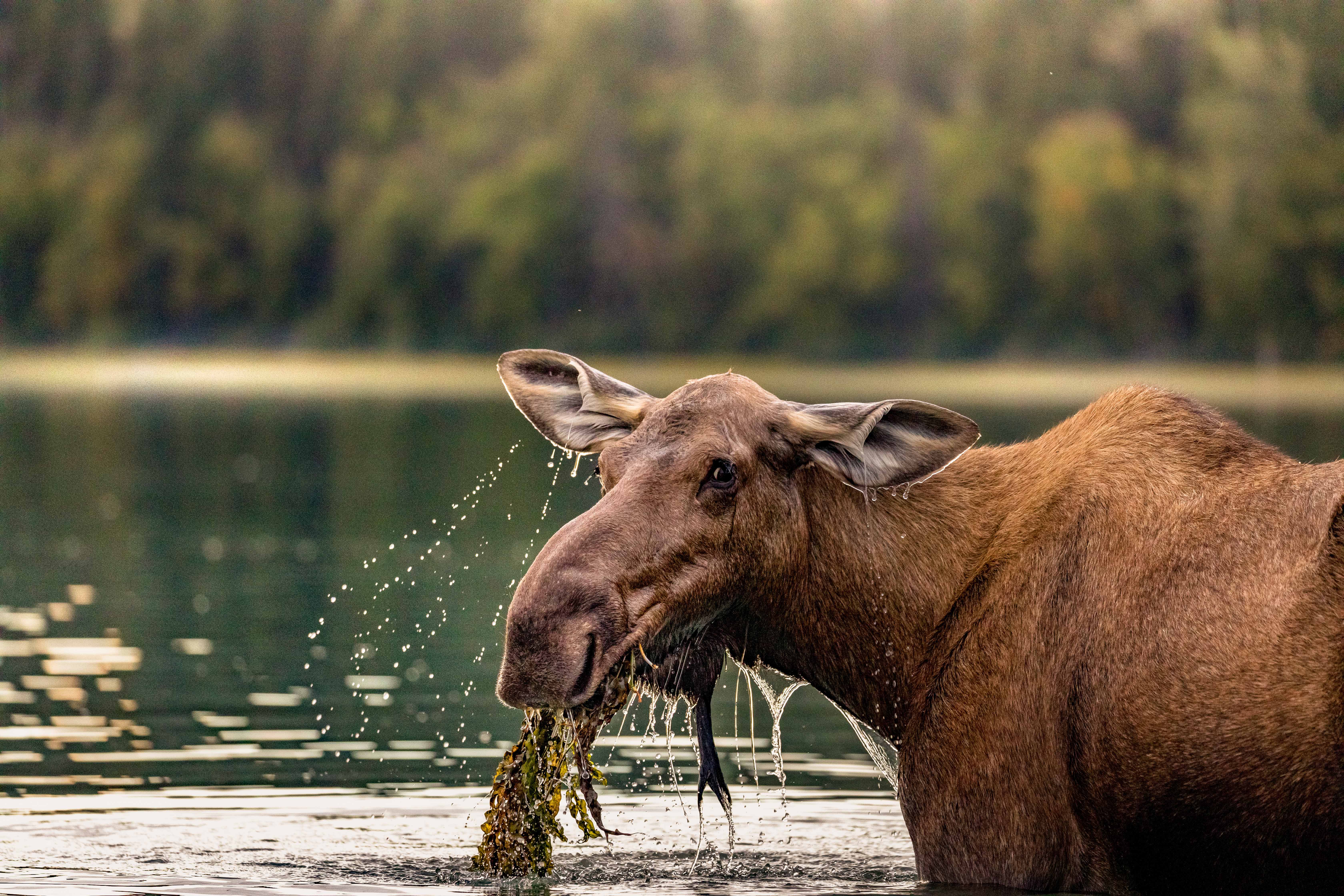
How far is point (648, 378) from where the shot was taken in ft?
361

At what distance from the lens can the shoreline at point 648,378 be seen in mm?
89688

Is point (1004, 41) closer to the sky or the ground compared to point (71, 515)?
closer to the sky

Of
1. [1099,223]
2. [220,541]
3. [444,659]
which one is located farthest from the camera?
[1099,223]

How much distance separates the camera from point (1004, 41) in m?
153

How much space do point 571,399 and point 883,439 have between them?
4.96ft

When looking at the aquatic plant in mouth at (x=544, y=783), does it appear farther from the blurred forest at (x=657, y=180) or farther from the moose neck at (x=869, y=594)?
the blurred forest at (x=657, y=180)

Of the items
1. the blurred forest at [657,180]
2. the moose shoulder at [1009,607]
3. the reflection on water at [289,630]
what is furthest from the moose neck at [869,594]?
the blurred forest at [657,180]

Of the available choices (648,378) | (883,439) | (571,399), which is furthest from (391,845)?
(648,378)

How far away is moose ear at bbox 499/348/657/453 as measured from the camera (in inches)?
356

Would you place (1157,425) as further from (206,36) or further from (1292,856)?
(206,36)

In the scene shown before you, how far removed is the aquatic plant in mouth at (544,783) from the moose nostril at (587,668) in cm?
17

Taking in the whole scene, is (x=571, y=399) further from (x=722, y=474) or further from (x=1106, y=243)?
(x=1106, y=243)

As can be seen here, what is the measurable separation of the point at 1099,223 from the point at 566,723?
127 metres

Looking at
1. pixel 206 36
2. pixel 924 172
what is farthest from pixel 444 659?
pixel 206 36
